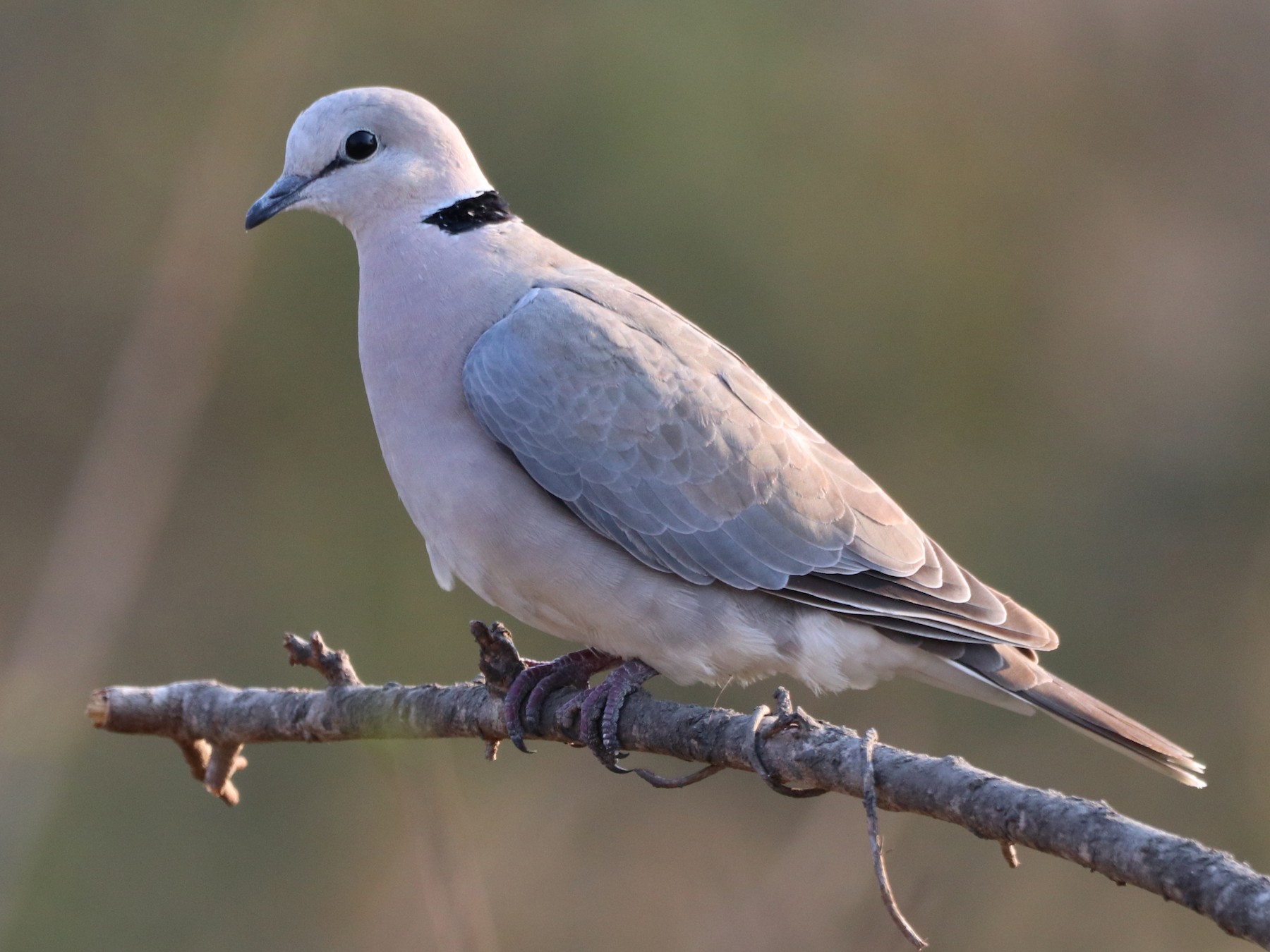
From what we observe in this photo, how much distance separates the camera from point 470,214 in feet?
11.0

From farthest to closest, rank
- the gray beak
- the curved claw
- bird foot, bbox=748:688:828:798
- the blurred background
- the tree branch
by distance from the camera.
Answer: the blurred background < the gray beak < the curved claw < bird foot, bbox=748:688:828:798 < the tree branch

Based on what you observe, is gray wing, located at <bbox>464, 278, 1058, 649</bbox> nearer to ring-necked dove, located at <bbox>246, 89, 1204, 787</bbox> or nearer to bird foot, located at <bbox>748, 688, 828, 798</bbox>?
ring-necked dove, located at <bbox>246, 89, 1204, 787</bbox>

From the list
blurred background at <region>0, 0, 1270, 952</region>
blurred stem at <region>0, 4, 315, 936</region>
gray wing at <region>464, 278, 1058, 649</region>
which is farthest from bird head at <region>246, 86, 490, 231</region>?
blurred background at <region>0, 0, 1270, 952</region>

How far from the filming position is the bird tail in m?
2.94

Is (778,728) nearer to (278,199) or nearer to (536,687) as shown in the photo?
(536,687)

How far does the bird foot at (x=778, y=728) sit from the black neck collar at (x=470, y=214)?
156 centimetres

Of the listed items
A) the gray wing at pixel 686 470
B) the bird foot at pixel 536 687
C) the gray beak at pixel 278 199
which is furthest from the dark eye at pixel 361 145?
the bird foot at pixel 536 687

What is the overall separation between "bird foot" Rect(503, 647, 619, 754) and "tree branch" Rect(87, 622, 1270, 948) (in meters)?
0.02

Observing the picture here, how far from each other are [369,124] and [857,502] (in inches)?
A: 58.7

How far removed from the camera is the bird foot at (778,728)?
2164mm

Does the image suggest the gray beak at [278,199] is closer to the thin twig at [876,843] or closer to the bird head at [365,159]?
the bird head at [365,159]

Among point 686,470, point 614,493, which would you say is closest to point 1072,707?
point 686,470

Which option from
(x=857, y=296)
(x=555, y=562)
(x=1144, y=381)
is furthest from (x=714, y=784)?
(x=555, y=562)

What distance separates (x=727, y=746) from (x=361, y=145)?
180cm
